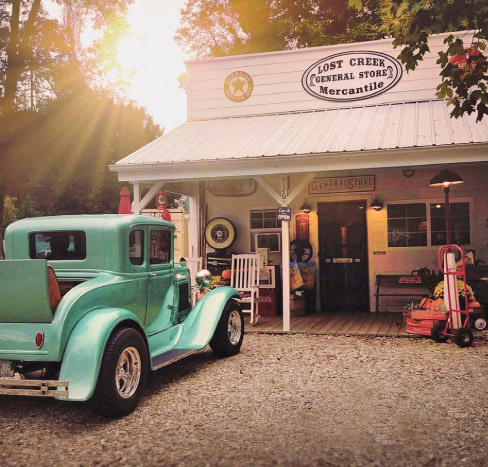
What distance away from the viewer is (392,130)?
930 centimetres

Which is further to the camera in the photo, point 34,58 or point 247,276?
point 34,58

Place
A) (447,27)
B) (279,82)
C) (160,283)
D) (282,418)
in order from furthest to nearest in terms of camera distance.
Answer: (279,82)
(160,283)
(282,418)
(447,27)

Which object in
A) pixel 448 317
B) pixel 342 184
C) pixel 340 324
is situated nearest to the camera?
pixel 448 317

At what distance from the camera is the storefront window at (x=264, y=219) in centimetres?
1161

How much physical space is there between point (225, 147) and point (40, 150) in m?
14.7

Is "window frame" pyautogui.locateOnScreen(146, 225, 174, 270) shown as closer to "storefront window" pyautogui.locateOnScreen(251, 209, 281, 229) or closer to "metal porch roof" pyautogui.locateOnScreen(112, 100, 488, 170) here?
"metal porch roof" pyautogui.locateOnScreen(112, 100, 488, 170)

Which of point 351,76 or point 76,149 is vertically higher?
point 76,149

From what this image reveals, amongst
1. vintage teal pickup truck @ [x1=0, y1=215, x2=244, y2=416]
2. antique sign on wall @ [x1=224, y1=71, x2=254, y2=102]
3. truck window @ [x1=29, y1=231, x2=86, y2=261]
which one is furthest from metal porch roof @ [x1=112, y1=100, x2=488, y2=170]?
truck window @ [x1=29, y1=231, x2=86, y2=261]

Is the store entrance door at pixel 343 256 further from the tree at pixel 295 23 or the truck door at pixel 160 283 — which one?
the tree at pixel 295 23

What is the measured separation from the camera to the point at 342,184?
440 inches

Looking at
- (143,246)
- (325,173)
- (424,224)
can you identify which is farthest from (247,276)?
(143,246)

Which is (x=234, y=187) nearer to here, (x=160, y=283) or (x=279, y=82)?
(x=279, y=82)

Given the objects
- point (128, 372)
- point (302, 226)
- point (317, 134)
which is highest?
point (317, 134)

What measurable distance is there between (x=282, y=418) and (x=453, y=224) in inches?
282
